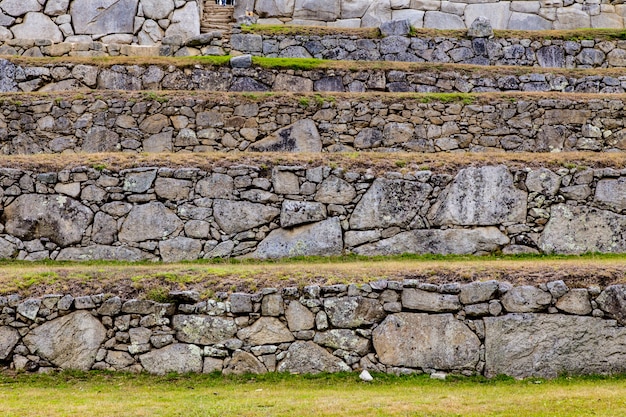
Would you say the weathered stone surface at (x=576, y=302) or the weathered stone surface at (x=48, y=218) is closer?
the weathered stone surface at (x=576, y=302)

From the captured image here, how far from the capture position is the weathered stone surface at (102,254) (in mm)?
11539

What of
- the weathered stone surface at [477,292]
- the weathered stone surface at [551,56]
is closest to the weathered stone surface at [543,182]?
the weathered stone surface at [477,292]

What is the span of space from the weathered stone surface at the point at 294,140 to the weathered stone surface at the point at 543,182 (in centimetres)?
422

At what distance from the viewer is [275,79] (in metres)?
16.4

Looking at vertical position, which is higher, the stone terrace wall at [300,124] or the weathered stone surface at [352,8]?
the weathered stone surface at [352,8]

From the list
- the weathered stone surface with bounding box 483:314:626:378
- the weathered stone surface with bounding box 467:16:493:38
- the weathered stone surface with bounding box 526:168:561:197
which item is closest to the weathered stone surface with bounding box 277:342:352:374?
the weathered stone surface with bounding box 483:314:626:378

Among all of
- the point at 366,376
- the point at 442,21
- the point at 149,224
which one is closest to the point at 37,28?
the point at 149,224

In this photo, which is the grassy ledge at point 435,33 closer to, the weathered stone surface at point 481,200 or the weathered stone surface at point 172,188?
the weathered stone surface at point 172,188

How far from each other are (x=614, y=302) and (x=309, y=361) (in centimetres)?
357

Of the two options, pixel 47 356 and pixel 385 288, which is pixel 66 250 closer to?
pixel 47 356

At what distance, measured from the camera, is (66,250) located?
11602mm

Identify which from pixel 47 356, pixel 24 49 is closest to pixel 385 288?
pixel 47 356

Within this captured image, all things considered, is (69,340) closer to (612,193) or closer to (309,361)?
(309,361)

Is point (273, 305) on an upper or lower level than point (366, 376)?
upper
